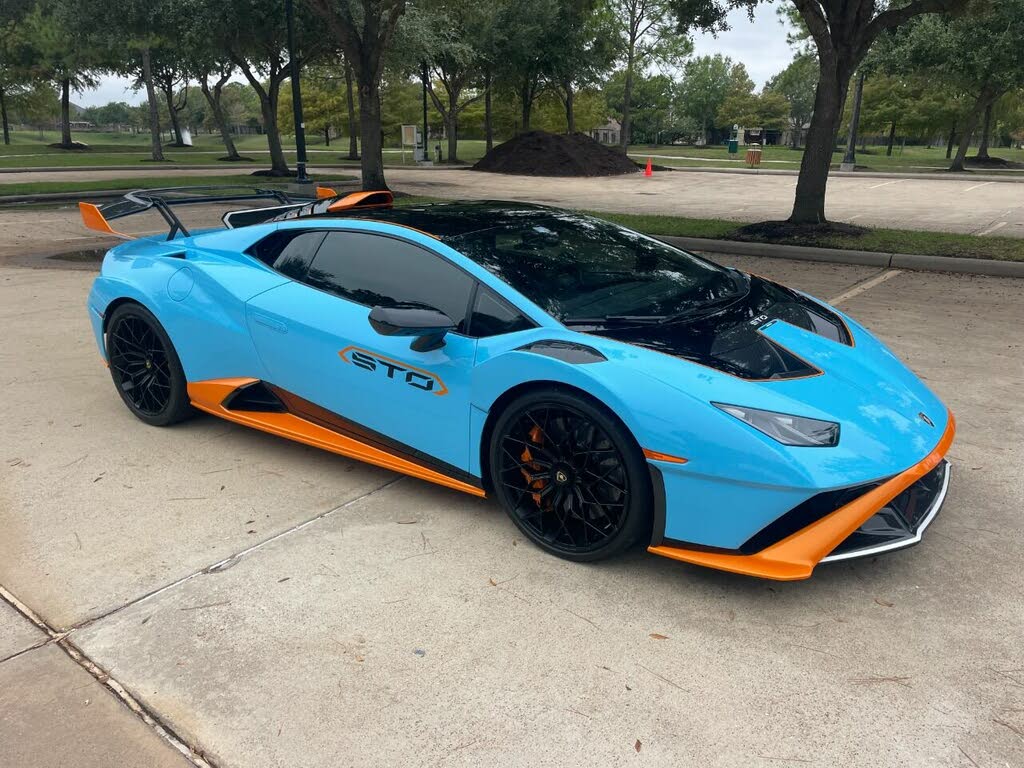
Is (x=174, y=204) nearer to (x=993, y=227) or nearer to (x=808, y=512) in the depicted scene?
(x=808, y=512)

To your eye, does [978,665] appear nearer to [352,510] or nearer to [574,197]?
[352,510]

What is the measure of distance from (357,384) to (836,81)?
9.86m

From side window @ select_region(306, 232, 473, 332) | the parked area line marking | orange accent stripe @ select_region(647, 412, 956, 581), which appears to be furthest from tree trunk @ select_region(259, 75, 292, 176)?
orange accent stripe @ select_region(647, 412, 956, 581)

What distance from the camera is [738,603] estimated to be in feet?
9.21

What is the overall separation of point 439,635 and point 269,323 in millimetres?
1882

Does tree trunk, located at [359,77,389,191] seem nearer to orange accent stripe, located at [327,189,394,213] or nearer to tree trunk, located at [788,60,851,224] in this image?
tree trunk, located at [788,60,851,224]

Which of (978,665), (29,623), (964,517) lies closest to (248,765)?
(29,623)

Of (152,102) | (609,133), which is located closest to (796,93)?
(609,133)

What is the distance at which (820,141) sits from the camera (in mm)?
11125

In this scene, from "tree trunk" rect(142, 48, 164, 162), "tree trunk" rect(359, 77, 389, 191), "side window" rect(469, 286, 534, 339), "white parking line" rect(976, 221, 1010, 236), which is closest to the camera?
"side window" rect(469, 286, 534, 339)

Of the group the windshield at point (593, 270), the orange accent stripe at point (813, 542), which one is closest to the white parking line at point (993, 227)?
the windshield at point (593, 270)

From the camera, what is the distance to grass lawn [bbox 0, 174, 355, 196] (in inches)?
750

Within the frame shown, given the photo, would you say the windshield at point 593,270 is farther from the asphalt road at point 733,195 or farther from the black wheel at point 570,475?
the asphalt road at point 733,195

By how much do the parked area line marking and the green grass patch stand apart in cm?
72
